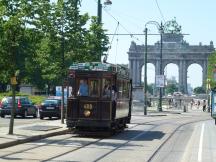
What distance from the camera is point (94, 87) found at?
2605 centimetres

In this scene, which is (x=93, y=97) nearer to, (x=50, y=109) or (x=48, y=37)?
(x=48, y=37)

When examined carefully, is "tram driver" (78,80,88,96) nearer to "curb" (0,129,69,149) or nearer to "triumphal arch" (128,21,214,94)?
"curb" (0,129,69,149)

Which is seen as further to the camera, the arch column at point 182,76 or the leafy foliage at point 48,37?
the arch column at point 182,76

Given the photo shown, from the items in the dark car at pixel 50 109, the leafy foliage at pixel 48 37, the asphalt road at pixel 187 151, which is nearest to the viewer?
the asphalt road at pixel 187 151

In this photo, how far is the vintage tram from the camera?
1006 inches

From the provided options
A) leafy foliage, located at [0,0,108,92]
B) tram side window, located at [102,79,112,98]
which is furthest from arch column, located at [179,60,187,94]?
tram side window, located at [102,79,112,98]

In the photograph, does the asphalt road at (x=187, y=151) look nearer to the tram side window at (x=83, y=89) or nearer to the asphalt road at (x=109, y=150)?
the asphalt road at (x=109, y=150)

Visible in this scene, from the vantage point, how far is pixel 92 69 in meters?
26.2

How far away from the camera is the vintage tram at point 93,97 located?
83.9ft

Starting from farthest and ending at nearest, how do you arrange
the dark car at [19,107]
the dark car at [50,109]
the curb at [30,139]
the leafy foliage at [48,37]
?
the dark car at [19,107]
the dark car at [50,109]
the leafy foliage at [48,37]
the curb at [30,139]

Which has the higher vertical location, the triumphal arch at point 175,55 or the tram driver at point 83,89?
the triumphal arch at point 175,55

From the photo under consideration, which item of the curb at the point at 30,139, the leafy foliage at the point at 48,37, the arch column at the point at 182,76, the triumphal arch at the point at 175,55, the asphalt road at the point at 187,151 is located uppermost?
the triumphal arch at the point at 175,55

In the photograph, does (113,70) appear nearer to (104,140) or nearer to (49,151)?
(104,140)

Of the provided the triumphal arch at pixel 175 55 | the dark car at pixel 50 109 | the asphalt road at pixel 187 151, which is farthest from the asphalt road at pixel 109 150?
the triumphal arch at pixel 175 55
